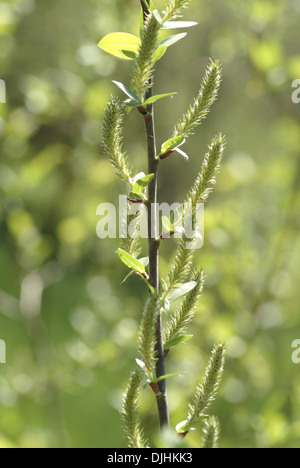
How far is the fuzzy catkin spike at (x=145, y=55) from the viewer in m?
0.27

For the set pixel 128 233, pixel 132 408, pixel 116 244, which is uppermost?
pixel 116 244

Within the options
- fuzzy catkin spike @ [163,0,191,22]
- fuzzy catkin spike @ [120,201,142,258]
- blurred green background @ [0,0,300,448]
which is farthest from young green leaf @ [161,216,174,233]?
blurred green background @ [0,0,300,448]

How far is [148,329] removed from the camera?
0.27 meters

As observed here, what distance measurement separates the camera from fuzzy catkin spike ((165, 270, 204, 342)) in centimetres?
32

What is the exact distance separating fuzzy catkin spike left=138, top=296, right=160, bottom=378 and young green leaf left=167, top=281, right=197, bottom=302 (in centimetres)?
A: 5

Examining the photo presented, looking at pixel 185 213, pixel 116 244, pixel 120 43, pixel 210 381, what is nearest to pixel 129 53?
pixel 120 43

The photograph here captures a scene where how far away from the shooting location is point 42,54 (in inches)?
85.3

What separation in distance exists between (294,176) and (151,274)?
3.63 ft

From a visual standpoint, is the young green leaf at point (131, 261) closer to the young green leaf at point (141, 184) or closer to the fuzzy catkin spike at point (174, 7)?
the young green leaf at point (141, 184)

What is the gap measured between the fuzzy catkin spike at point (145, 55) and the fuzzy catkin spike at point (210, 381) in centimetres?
16

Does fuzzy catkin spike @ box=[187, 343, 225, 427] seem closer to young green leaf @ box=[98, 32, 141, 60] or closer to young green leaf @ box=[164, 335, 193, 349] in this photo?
young green leaf @ box=[164, 335, 193, 349]

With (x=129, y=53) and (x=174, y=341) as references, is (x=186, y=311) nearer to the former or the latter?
(x=174, y=341)

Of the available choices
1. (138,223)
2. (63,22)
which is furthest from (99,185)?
(138,223)

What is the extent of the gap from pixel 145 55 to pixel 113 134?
0.16ft
